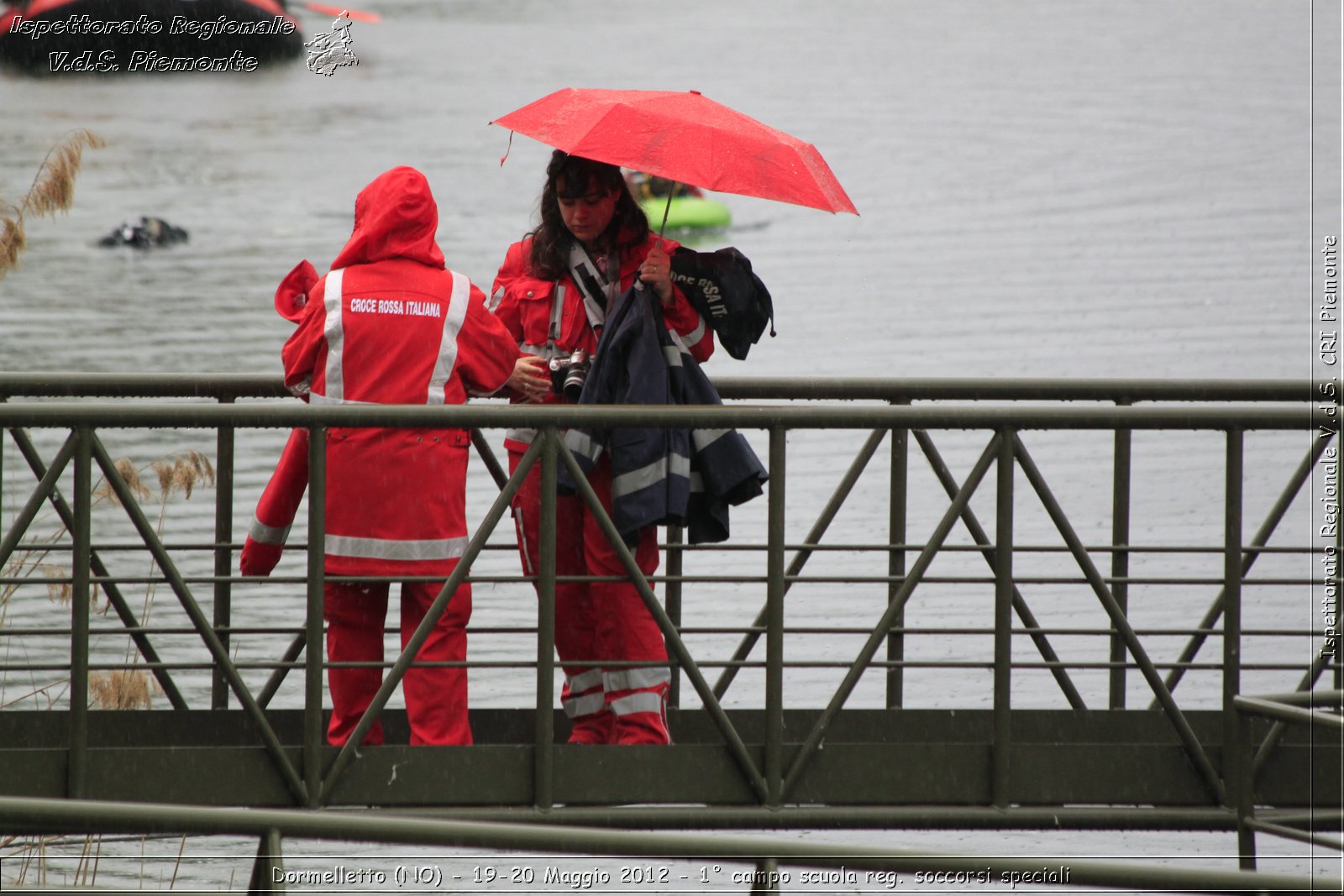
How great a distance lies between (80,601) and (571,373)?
152cm

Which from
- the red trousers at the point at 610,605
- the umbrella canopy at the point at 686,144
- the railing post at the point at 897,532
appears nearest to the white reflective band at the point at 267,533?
the red trousers at the point at 610,605

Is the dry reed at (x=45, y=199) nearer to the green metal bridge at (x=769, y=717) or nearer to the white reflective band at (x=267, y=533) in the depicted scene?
the green metal bridge at (x=769, y=717)

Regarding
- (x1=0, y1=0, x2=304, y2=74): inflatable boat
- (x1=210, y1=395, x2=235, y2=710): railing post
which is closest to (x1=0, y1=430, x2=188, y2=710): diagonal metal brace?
(x1=210, y1=395, x2=235, y2=710): railing post

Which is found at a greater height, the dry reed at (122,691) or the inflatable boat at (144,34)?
the inflatable boat at (144,34)

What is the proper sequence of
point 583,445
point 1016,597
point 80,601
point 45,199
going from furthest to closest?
point 45,199 < point 1016,597 < point 583,445 < point 80,601

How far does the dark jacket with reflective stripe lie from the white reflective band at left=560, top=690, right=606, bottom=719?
66 cm

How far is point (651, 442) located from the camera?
5.36 meters

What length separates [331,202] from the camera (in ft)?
106

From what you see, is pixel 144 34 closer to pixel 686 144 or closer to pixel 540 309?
pixel 540 309

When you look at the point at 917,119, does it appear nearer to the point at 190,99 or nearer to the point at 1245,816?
A: the point at 190,99

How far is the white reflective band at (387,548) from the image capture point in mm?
5277

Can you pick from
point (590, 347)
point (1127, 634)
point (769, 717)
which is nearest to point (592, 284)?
point (590, 347)

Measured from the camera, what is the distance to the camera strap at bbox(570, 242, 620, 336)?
18.4 feet

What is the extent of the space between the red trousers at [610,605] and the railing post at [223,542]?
1036mm
